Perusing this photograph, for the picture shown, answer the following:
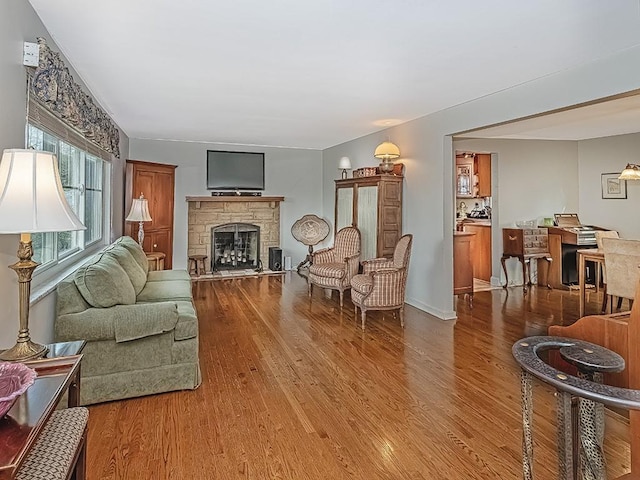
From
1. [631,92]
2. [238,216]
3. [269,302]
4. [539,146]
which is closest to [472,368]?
[631,92]

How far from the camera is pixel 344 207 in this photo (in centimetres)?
626

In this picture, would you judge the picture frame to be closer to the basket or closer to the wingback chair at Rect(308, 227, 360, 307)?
the wingback chair at Rect(308, 227, 360, 307)

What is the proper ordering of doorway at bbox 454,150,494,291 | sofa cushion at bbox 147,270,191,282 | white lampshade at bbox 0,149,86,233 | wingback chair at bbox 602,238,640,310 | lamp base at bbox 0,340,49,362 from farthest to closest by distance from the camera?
doorway at bbox 454,150,494,291 < sofa cushion at bbox 147,270,191,282 < wingback chair at bbox 602,238,640,310 < lamp base at bbox 0,340,49,362 < white lampshade at bbox 0,149,86,233

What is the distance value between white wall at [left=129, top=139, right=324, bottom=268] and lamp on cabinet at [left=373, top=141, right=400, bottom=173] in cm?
276

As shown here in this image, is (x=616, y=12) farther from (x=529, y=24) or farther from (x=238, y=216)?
(x=238, y=216)

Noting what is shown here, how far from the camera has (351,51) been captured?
2.77 metres

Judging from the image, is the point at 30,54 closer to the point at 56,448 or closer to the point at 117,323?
the point at 117,323

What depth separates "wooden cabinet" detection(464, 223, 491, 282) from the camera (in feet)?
21.0

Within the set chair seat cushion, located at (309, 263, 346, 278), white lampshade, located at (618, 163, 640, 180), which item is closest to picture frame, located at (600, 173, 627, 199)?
white lampshade, located at (618, 163, 640, 180)

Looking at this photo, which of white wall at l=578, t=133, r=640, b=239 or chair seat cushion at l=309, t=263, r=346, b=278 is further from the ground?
white wall at l=578, t=133, r=640, b=239

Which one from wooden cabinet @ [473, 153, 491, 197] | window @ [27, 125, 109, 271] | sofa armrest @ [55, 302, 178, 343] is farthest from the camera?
wooden cabinet @ [473, 153, 491, 197]

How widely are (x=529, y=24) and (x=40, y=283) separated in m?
3.50

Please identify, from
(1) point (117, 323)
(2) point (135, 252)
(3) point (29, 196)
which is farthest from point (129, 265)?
(3) point (29, 196)

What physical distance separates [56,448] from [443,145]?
14.1 ft
